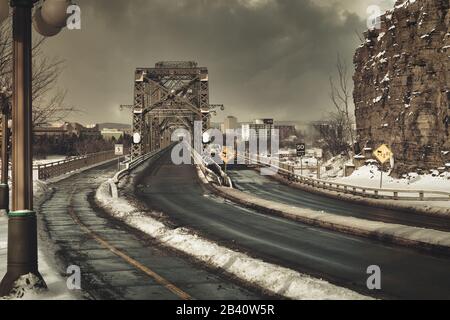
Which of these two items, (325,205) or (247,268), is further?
(325,205)

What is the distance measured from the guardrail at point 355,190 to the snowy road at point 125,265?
64.0ft

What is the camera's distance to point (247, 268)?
10.8 m

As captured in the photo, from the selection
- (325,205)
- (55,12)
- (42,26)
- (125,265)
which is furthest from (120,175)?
(55,12)

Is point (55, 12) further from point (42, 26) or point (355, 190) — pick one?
point (355, 190)

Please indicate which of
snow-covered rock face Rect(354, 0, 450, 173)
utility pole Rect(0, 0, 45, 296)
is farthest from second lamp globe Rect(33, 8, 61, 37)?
snow-covered rock face Rect(354, 0, 450, 173)

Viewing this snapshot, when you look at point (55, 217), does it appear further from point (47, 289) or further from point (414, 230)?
point (414, 230)

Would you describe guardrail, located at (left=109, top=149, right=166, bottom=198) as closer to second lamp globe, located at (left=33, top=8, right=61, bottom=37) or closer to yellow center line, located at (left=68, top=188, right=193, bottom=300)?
yellow center line, located at (left=68, top=188, right=193, bottom=300)

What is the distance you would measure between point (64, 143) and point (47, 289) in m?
103

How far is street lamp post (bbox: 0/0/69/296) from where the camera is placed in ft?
25.3

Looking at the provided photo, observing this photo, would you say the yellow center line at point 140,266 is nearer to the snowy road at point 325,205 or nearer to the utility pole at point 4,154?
the utility pole at point 4,154

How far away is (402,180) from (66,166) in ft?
102

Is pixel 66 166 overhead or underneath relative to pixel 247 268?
overhead
